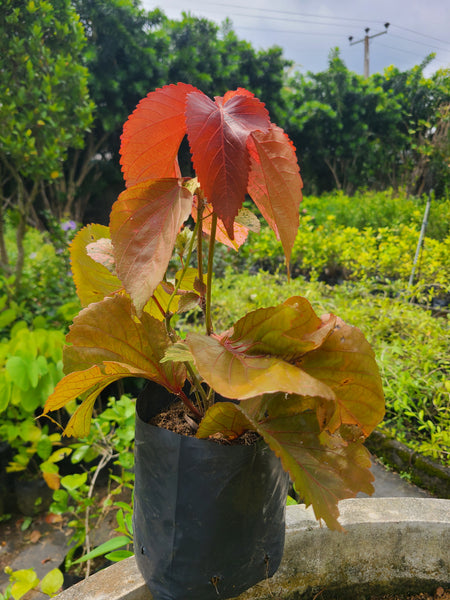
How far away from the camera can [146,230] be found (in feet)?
1.68

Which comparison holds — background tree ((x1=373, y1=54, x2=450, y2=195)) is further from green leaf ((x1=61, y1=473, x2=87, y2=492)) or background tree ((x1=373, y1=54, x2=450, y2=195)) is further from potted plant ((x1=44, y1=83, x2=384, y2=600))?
potted plant ((x1=44, y1=83, x2=384, y2=600))

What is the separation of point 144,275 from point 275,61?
32.4ft

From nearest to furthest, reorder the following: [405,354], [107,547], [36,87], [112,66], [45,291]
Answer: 1. [107,547]
2. [405,354]
3. [36,87]
4. [45,291]
5. [112,66]

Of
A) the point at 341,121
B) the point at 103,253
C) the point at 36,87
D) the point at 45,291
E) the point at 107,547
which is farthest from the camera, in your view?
the point at 341,121

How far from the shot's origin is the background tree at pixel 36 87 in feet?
8.21

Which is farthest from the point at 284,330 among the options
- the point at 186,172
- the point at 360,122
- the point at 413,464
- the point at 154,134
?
the point at 360,122

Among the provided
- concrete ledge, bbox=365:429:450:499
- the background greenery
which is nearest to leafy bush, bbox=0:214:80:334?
the background greenery

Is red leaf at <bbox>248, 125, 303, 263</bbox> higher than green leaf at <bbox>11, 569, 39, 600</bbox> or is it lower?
higher

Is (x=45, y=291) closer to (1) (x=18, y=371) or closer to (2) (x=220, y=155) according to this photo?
(1) (x=18, y=371)

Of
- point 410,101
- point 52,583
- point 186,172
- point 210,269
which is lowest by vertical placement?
point 52,583

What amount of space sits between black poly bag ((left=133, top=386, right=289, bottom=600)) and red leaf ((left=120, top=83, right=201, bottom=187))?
35 centimetres

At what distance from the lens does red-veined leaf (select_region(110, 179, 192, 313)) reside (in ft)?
1.60

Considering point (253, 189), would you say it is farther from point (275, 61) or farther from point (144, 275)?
point (275, 61)

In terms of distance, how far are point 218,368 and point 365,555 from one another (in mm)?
618
